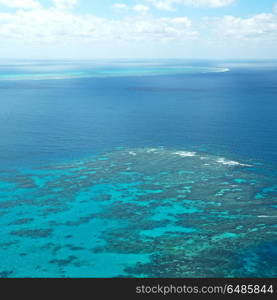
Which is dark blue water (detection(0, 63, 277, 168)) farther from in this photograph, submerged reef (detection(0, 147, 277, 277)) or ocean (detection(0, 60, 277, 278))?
submerged reef (detection(0, 147, 277, 277))

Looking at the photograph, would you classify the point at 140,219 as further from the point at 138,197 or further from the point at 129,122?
the point at 129,122

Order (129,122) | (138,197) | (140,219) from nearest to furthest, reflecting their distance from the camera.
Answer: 1. (140,219)
2. (138,197)
3. (129,122)

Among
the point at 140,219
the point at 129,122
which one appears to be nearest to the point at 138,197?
the point at 140,219

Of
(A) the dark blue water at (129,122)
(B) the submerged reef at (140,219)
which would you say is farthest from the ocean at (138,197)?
(A) the dark blue water at (129,122)

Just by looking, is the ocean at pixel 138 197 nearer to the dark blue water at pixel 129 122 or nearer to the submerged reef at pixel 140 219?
the submerged reef at pixel 140 219

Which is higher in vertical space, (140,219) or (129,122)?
(129,122)

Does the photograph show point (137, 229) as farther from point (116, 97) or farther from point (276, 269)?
point (116, 97)
